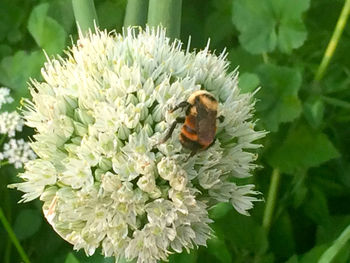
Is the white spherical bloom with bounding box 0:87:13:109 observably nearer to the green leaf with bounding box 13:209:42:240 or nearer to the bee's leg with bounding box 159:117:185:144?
the green leaf with bounding box 13:209:42:240

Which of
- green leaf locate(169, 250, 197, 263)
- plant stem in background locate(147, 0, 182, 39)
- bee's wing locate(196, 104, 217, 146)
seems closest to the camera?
bee's wing locate(196, 104, 217, 146)

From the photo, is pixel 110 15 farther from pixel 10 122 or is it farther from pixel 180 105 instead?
pixel 180 105

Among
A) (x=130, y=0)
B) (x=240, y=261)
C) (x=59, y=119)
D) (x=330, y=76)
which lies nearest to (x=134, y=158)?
(x=59, y=119)

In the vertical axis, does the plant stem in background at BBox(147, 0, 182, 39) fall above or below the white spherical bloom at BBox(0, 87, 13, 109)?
above

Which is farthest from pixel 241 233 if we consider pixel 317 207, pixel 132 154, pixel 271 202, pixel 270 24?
pixel 132 154

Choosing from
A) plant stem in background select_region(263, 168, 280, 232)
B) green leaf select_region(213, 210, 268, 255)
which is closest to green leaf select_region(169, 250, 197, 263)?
green leaf select_region(213, 210, 268, 255)

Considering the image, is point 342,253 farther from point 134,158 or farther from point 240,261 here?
point 134,158

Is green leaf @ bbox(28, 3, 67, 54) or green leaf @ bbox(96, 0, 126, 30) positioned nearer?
green leaf @ bbox(28, 3, 67, 54)

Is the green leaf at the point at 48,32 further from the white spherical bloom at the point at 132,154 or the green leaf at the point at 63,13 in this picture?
the white spherical bloom at the point at 132,154
